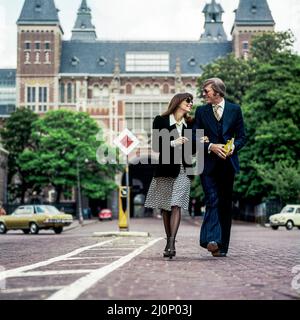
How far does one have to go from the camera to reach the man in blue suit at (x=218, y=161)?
7793 millimetres

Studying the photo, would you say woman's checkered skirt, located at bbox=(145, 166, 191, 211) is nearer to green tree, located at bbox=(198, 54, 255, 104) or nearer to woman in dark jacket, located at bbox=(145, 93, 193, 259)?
woman in dark jacket, located at bbox=(145, 93, 193, 259)

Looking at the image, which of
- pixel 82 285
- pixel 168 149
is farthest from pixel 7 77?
pixel 82 285

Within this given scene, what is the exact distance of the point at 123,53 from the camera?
8012 cm

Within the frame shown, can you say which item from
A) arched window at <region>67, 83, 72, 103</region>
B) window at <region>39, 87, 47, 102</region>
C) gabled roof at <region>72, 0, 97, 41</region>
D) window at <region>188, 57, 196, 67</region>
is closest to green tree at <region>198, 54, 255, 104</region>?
arched window at <region>67, 83, 72, 103</region>

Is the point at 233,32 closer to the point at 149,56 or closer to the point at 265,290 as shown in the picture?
the point at 149,56

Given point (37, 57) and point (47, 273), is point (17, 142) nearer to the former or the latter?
point (37, 57)

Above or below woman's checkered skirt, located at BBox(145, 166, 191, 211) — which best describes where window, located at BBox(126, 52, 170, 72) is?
above

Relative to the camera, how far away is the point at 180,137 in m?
8.00

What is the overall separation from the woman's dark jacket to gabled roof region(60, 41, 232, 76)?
69.4 meters

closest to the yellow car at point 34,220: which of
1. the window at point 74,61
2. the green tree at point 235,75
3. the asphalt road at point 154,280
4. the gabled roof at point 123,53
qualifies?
the asphalt road at point 154,280

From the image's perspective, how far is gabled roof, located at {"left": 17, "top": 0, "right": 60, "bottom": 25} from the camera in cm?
7431

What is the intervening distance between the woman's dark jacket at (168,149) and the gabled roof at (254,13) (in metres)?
69.2

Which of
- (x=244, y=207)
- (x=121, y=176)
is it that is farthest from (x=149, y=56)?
(x=244, y=207)

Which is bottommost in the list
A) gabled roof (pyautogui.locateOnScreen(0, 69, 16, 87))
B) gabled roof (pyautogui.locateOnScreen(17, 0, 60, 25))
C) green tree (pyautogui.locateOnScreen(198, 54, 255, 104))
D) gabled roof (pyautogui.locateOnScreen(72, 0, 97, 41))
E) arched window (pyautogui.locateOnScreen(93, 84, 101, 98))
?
green tree (pyautogui.locateOnScreen(198, 54, 255, 104))
